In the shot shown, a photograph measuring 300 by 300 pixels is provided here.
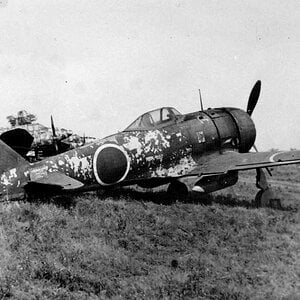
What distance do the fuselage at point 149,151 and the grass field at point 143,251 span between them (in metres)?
0.55

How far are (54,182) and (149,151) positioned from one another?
286 centimetres

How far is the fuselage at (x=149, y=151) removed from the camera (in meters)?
8.45

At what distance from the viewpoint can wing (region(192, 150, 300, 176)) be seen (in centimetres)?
954

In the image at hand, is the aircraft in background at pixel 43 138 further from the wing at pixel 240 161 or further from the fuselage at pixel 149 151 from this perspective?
the wing at pixel 240 161

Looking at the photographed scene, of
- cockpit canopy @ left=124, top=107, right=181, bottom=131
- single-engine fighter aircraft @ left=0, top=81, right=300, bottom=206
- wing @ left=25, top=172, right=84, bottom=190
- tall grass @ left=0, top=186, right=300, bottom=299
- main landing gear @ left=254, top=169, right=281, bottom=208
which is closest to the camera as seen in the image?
tall grass @ left=0, top=186, right=300, bottom=299

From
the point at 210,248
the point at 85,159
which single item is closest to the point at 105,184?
the point at 85,159

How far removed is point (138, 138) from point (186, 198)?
2013mm

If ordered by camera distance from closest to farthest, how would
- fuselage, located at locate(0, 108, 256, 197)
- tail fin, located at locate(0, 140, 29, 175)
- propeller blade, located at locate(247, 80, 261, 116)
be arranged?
1. tail fin, located at locate(0, 140, 29, 175)
2. fuselage, located at locate(0, 108, 256, 197)
3. propeller blade, located at locate(247, 80, 261, 116)

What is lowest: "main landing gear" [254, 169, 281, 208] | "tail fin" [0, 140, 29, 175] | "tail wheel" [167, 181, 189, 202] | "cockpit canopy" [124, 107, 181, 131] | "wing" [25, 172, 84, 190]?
"main landing gear" [254, 169, 281, 208]

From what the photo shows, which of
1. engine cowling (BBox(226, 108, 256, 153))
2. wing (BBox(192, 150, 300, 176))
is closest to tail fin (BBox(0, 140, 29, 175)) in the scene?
wing (BBox(192, 150, 300, 176))

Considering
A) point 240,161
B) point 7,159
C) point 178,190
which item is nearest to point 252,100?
point 240,161

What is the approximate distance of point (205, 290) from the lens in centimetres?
538

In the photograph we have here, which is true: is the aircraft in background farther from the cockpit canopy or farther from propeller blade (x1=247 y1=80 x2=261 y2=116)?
propeller blade (x1=247 y1=80 x2=261 y2=116)

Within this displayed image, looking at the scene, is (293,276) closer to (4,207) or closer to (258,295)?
(258,295)
